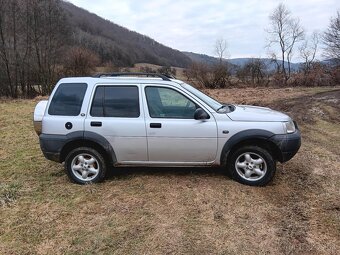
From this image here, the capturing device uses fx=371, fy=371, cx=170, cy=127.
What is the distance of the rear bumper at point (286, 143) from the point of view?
563cm

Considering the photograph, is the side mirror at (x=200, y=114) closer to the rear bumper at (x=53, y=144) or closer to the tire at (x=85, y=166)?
the tire at (x=85, y=166)

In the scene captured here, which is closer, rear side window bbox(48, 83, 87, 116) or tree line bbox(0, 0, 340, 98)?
rear side window bbox(48, 83, 87, 116)

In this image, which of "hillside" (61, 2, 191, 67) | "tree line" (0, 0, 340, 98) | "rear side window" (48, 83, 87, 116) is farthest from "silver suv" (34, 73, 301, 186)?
"hillside" (61, 2, 191, 67)

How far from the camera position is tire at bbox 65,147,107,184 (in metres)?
6.00

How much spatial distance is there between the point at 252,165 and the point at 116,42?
239 ft

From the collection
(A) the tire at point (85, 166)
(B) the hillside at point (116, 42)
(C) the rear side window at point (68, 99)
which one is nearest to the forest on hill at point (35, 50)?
(C) the rear side window at point (68, 99)

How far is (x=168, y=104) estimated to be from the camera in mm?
5930

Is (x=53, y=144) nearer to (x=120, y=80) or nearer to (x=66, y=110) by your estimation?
(x=66, y=110)

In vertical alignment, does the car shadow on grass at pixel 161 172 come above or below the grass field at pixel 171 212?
above

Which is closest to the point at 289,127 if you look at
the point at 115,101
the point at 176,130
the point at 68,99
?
the point at 176,130

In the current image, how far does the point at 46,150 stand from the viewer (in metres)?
6.05

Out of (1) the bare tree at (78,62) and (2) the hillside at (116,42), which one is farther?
(2) the hillside at (116,42)

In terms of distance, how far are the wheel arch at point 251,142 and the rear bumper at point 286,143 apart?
5 centimetres

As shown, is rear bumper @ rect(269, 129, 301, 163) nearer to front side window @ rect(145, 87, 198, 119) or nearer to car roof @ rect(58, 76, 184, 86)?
front side window @ rect(145, 87, 198, 119)
